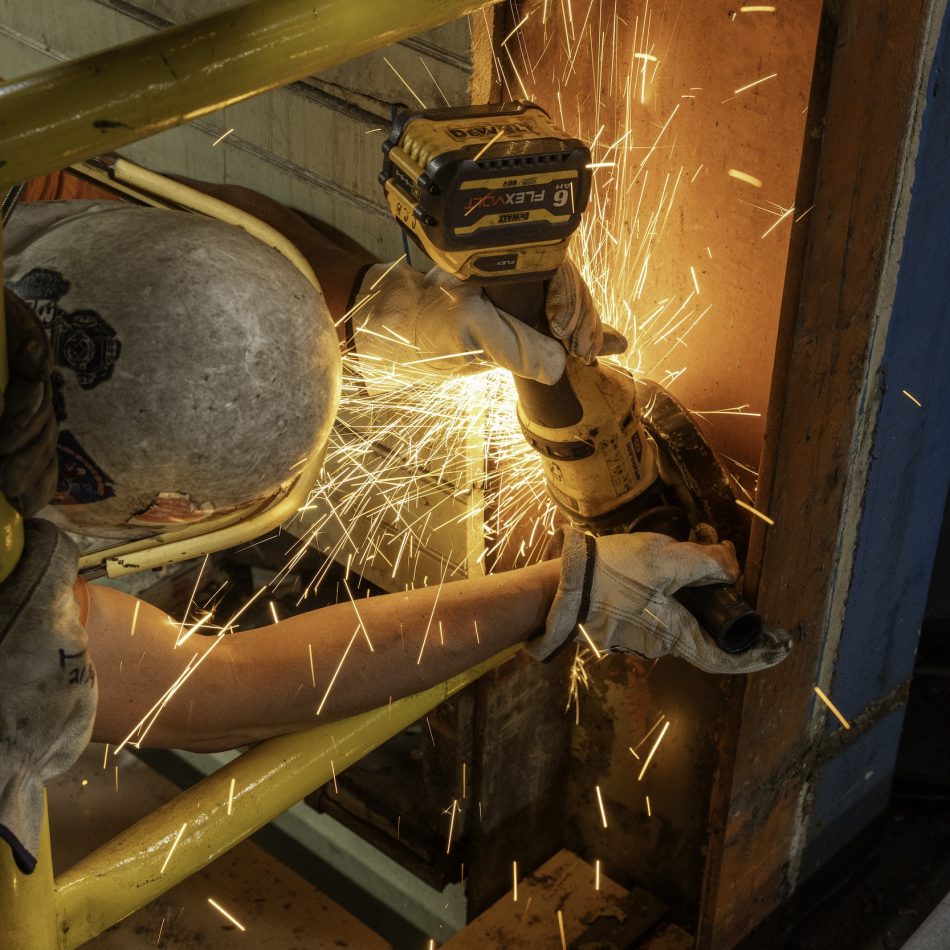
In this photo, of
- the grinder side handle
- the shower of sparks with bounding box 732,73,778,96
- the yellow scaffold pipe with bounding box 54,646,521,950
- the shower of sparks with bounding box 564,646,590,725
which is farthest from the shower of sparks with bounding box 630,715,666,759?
the shower of sparks with bounding box 732,73,778,96

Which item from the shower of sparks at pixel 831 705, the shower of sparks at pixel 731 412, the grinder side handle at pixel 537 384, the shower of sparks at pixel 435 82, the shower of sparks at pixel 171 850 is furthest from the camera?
the shower of sparks at pixel 831 705

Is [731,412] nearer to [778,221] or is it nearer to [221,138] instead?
[778,221]

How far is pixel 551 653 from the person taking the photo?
8.25ft

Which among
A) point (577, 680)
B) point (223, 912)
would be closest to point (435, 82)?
point (577, 680)

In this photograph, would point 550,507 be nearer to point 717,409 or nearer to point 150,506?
point 717,409

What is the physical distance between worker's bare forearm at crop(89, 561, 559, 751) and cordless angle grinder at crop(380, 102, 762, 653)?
0.78 ft

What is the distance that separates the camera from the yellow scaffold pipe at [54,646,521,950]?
2.04 m

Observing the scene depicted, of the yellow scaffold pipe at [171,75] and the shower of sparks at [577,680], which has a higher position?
the yellow scaffold pipe at [171,75]

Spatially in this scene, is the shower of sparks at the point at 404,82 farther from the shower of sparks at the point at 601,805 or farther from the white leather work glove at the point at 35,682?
the shower of sparks at the point at 601,805

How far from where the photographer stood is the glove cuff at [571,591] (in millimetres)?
2443

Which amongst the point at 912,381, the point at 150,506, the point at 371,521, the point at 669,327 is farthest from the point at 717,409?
the point at 150,506

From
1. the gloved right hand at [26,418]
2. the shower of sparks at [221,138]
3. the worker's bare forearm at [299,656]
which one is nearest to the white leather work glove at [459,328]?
the worker's bare forearm at [299,656]

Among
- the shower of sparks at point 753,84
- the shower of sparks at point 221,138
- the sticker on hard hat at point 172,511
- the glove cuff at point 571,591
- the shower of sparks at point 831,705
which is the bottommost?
the shower of sparks at point 831,705

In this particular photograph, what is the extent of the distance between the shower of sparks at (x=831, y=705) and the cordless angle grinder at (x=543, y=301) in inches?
18.8
